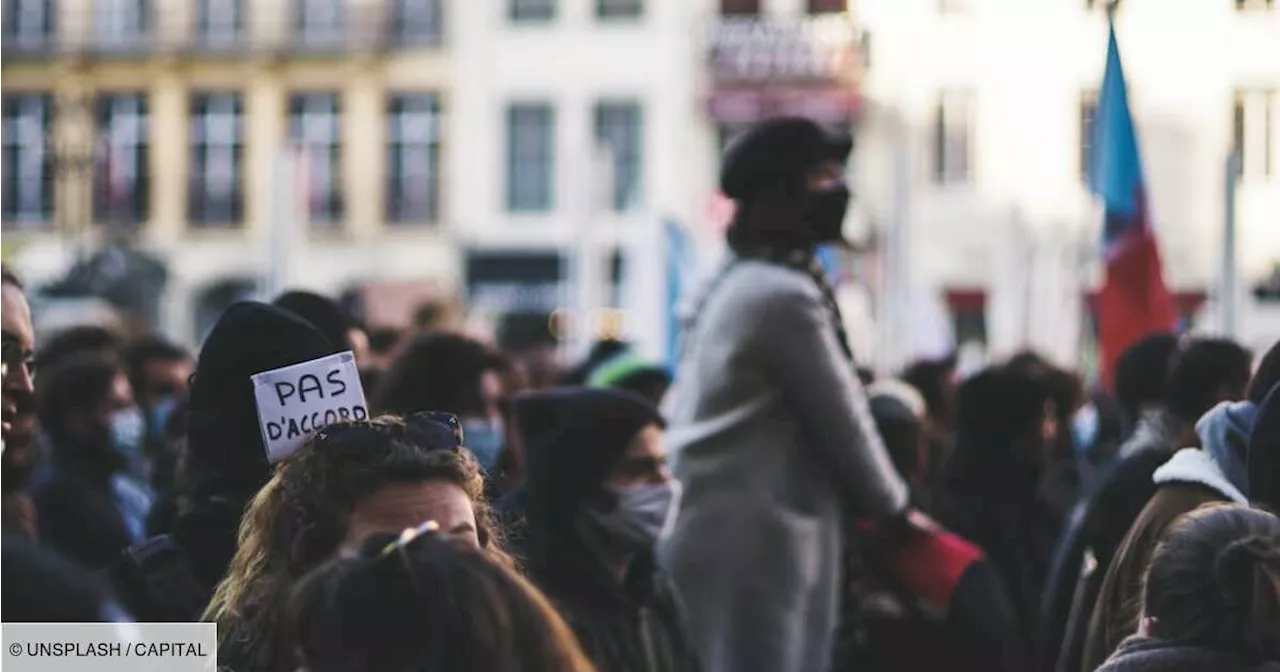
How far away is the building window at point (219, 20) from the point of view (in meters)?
42.2

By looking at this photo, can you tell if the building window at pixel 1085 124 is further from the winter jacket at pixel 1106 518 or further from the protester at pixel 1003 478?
the winter jacket at pixel 1106 518

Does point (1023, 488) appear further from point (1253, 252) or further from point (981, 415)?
point (1253, 252)

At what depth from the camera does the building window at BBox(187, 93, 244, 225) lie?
4216 cm

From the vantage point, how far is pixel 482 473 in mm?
3459

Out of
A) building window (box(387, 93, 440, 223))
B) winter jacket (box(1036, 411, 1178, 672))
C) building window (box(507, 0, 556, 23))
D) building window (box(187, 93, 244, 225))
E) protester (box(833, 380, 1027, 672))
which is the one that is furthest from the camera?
building window (box(187, 93, 244, 225))

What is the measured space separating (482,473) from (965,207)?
35.9 m

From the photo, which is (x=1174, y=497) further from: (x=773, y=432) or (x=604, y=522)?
(x=773, y=432)

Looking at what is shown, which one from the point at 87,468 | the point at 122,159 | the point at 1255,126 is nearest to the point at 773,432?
the point at 87,468

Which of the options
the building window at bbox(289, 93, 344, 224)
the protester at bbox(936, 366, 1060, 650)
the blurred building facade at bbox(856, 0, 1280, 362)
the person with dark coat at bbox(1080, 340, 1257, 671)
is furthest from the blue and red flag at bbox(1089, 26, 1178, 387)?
the building window at bbox(289, 93, 344, 224)

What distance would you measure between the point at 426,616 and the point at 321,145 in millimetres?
40061

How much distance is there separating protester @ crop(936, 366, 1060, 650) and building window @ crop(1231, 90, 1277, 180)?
31362 millimetres

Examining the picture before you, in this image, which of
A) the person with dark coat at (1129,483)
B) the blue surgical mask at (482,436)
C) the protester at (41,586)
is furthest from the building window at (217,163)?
the protester at (41,586)

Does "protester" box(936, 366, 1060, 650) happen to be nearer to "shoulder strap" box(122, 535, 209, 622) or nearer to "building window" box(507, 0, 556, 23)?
"shoulder strap" box(122, 535, 209, 622)

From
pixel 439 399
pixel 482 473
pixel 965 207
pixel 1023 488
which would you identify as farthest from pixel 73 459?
pixel 965 207
